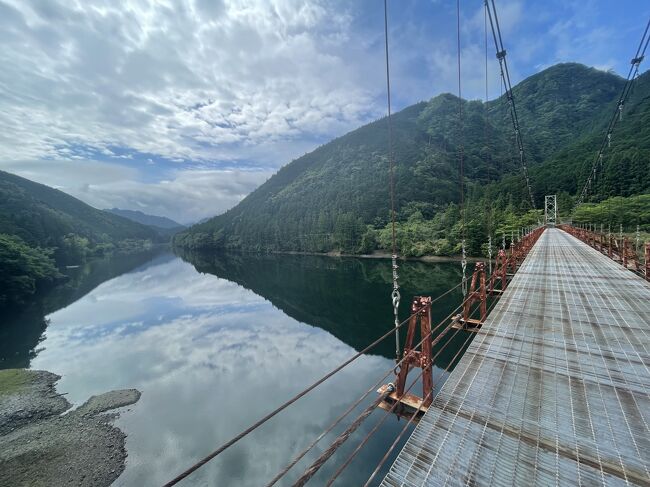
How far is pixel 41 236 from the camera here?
66.2 metres

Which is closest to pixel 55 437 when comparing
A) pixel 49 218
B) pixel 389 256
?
pixel 389 256

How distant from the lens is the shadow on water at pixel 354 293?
22.0 meters

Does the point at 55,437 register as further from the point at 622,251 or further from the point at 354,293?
the point at 354,293

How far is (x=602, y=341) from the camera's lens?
458cm

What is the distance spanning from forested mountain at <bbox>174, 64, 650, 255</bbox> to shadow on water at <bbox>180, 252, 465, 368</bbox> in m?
10.7

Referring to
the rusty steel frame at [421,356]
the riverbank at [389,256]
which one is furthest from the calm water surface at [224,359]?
the riverbank at [389,256]

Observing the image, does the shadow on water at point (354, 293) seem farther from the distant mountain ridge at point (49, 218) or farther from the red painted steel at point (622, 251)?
the distant mountain ridge at point (49, 218)

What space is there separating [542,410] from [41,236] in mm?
93973

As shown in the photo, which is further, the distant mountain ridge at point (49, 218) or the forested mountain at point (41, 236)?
the distant mountain ridge at point (49, 218)

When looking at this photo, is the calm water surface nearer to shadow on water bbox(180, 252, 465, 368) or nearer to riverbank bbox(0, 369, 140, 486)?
shadow on water bbox(180, 252, 465, 368)

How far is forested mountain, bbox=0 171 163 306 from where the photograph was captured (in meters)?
34.5

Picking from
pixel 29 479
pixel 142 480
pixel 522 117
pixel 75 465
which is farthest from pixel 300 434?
pixel 522 117

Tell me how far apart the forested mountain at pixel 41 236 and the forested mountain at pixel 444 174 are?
3755cm

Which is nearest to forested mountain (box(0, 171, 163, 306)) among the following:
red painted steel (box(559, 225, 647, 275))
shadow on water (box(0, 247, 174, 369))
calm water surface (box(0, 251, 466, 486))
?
shadow on water (box(0, 247, 174, 369))
